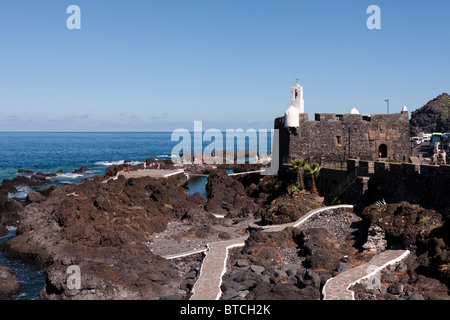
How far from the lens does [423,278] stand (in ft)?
48.8

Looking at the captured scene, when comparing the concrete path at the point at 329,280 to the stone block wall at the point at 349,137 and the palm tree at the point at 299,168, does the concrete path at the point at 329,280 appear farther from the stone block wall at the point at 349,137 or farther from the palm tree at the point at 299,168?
the stone block wall at the point at 349,137

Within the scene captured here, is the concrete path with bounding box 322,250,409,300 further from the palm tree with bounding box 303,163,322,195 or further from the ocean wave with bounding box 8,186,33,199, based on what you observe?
the ocean wave with bounding box 8,186,33,199

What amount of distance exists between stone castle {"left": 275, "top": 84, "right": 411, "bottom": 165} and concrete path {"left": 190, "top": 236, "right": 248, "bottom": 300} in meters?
14.5

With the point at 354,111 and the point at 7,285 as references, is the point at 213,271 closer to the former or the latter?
the point at 7,285

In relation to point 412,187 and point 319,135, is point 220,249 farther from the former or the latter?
point 319,135

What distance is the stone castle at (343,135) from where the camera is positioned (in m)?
32.4

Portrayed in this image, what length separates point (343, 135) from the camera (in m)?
33.2

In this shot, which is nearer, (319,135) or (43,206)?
(43,206)

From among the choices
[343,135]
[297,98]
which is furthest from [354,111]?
[297,98]

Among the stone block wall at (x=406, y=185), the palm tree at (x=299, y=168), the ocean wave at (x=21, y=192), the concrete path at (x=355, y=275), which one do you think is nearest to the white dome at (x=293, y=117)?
the palm tree at (x=299, y=168)

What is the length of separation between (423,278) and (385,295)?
1769 mm

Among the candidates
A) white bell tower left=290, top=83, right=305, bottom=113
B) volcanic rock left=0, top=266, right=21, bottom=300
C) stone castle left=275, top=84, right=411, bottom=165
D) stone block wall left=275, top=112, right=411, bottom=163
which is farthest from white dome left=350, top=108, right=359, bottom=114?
volcanic rock left=0, top=266, right=21, bottom=300

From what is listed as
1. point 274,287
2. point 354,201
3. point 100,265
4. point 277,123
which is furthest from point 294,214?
point 277,123
